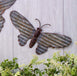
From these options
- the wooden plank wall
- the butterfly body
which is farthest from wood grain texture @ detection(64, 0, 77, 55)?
Result: the butterfly body

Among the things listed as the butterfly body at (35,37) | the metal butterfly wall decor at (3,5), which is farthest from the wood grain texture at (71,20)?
the metal butterfly wall decor at (3,5)

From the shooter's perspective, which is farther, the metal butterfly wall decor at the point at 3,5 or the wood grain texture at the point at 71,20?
the metal butterfly wall decor at the point at 3,5

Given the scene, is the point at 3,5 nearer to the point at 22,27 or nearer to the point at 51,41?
the point at 22,27

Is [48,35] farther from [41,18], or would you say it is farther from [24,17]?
[24,17]

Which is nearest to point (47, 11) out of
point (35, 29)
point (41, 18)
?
point (41, 18)

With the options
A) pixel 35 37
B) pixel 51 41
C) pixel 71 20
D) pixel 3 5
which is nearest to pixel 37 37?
pixel 35 37

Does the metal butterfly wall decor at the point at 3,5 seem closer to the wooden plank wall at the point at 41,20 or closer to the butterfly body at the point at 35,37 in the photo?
the wooden plank wall at the point at 41,20

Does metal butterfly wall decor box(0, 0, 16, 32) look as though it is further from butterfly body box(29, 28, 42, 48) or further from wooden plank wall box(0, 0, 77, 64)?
butterfly body box(29, 28, 42, 48)
